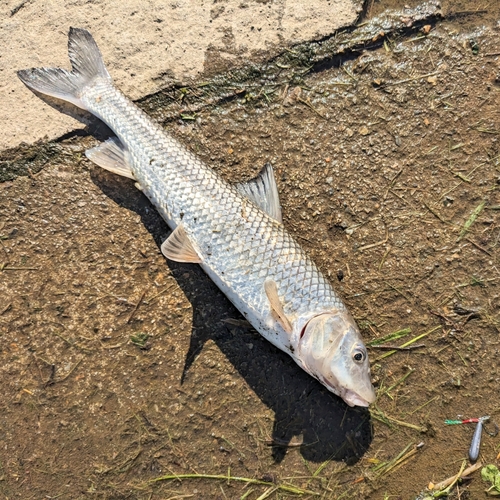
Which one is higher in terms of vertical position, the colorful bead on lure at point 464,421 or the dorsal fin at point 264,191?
the dorsal fin at point 264,191

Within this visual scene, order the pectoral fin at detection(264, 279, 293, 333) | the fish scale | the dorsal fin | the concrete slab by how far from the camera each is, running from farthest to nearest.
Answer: the concrete slab, the dorsal fin, the fish scale, the pectoral fin at detection(264, 279, 293, 333)

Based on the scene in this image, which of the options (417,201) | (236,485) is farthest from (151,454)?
(417,201)

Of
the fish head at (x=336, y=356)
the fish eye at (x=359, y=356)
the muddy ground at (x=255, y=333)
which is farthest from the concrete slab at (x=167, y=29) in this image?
the fish eye at (x=359, y=356)

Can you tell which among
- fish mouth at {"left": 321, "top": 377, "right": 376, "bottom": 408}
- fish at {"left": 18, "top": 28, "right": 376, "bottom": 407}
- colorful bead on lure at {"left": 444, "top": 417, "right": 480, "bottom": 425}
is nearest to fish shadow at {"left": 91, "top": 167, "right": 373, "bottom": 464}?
fish at {"left": 18, "top": 28, "right": 376, "bottom": 407}

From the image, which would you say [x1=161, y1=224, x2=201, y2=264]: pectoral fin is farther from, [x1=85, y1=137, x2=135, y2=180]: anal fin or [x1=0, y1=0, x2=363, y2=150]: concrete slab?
[x1=0, y1=0, x2=363, y2=150]: concrete slab

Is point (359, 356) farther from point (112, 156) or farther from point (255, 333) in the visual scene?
point (112, 156)

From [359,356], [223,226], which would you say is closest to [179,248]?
[223,226]

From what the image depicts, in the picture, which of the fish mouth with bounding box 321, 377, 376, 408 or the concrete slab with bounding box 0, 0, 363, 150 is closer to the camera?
the fish mouth with bounding box 321, 377, 376, 408

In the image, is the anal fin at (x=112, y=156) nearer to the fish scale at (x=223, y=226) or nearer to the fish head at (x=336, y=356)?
the fish scale at (x=223, y=226)
